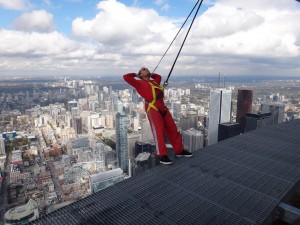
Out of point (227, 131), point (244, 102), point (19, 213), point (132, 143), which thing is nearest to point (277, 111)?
point (244, 102)

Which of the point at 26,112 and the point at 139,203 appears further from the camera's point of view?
the point at 26,112

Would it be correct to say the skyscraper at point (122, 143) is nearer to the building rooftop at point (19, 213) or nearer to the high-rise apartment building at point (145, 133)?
the high-rise apartment building at point (145, 133)

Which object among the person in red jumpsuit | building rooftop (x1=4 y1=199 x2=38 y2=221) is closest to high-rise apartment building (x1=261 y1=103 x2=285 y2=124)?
building rooftop (x1=4 y1=199 x2=38 y2=221)

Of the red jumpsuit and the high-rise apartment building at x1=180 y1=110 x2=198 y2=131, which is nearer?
the red jumpsuit

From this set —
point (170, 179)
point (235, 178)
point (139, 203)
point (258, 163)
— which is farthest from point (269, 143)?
point (139, 203)

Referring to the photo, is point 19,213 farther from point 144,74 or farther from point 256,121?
point 256,121

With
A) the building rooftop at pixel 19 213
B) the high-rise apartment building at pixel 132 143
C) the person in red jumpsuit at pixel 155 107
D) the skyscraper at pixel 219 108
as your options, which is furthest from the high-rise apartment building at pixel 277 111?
the person in red jumpsuit at pixel 155 107

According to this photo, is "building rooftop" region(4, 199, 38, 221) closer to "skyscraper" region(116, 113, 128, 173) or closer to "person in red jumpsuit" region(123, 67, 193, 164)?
"skyscraper" region(116, 113, 128, 173)

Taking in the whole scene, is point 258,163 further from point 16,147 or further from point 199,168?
point 16,147
